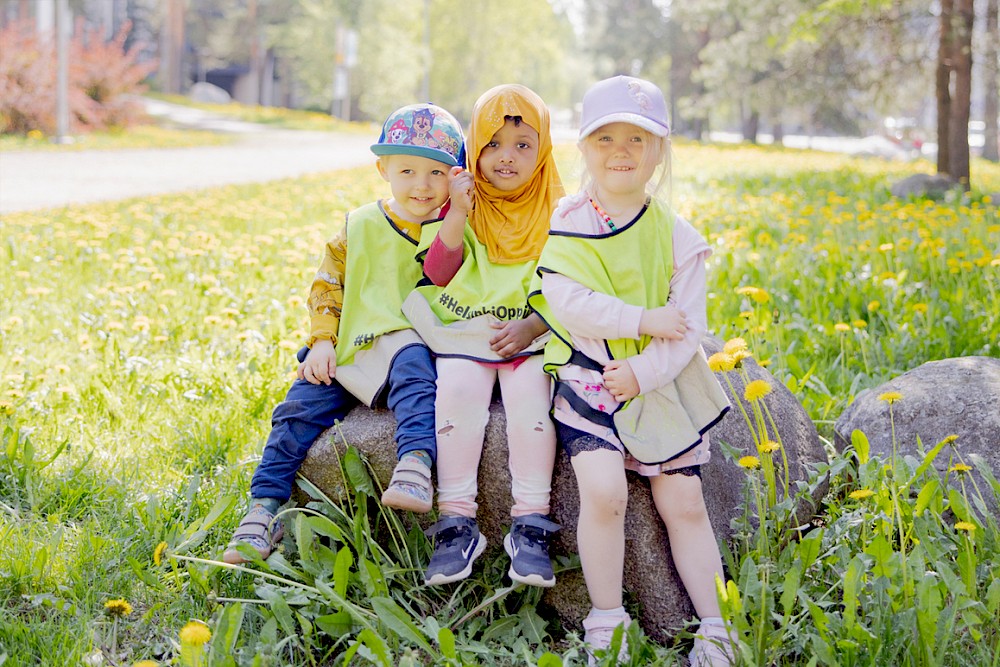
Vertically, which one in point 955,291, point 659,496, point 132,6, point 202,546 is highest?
point 132,6

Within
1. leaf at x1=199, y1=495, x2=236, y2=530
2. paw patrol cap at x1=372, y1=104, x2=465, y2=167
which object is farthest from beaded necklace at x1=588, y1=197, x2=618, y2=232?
leaf at x1=199, y1=495, x2=236, y2=530

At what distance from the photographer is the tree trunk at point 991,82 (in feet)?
42.4

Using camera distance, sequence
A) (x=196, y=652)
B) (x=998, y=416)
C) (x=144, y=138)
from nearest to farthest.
Answer: (x=196, y=652) < (x=998, y=416) < (x=144, y=138)

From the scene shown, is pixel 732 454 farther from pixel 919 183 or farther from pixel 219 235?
pixel 919 183

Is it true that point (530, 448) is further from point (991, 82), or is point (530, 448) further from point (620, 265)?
point (991, 82)

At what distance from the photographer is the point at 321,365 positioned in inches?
102

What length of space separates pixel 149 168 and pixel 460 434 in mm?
11699

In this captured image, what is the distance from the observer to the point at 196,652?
1732 millimetres

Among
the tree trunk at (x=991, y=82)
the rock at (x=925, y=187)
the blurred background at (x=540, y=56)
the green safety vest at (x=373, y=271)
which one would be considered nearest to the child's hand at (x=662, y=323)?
the green safety vest at (x=373, y=271)

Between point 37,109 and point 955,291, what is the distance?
53.5 ft

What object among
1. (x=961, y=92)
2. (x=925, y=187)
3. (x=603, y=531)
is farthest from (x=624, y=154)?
(x=961, y=92)

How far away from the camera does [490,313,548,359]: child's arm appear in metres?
2.42

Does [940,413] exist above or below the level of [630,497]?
above

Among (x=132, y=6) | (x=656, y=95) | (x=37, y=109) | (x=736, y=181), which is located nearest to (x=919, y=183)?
(x=736, y=181)
